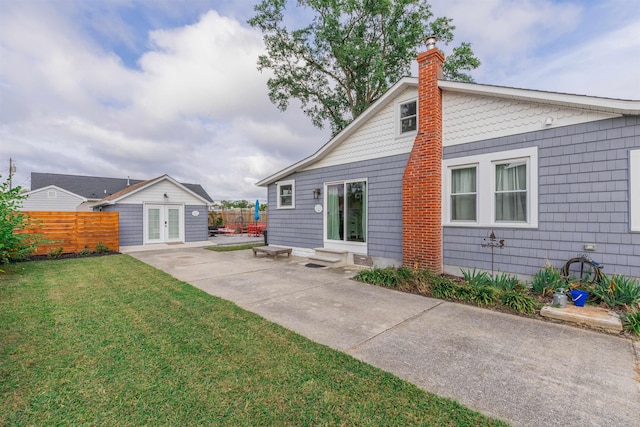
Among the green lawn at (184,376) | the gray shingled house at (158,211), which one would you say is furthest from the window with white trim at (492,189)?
the gray shingled house at (158,211)

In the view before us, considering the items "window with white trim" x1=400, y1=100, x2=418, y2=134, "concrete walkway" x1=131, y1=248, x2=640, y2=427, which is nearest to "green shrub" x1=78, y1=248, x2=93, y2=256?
"concrete walkway" x1=131, y1=248, x2=640, y2=427

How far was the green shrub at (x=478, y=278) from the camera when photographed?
539 cm

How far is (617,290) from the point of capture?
14.1 ft

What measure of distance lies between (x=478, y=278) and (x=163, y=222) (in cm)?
1488

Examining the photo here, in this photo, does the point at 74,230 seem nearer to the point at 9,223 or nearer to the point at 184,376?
the point at 9,223

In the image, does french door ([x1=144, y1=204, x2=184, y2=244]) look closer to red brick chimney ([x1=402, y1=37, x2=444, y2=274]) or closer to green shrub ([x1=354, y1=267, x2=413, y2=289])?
green shrub ([x1=354, y1=267, x2=413, y2=289])

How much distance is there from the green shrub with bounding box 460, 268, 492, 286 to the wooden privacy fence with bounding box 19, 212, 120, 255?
13474mm

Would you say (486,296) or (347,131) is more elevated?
(347,131)

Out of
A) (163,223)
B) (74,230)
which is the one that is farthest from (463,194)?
(163,223)

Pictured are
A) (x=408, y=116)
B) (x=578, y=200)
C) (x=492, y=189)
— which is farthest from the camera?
(x=408, y=116)

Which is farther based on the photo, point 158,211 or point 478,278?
point 158,211

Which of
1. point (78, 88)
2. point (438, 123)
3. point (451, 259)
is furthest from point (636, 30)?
point (78, 88)

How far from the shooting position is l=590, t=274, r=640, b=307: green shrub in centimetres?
417

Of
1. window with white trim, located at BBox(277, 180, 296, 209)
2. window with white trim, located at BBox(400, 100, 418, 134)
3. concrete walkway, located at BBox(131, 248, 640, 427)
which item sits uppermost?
→ window with white trim, located at BBox(400, 100, 418, 134)
